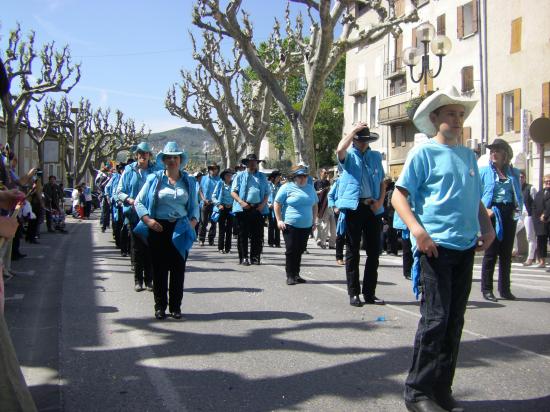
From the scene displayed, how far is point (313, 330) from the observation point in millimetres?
6129

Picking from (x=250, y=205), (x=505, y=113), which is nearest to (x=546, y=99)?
(x=505, y=113)

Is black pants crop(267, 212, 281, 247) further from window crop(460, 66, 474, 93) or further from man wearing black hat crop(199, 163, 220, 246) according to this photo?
window crop(460, 66, 474, 93)

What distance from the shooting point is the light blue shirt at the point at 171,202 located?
22.0ft

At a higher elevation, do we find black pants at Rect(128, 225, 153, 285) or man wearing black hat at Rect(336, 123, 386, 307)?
man wearing black hat at Rect(336, 123, 386, 307)

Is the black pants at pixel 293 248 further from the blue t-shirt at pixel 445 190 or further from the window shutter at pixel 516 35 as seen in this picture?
the window shutter at pixel 516 35

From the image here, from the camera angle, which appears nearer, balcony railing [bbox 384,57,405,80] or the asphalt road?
the asphalt road

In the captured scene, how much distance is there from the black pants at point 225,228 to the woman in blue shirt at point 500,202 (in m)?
6.98

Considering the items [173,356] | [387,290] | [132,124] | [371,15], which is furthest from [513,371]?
[132,124]

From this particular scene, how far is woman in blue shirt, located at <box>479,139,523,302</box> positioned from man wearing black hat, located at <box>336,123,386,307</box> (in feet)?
4.92

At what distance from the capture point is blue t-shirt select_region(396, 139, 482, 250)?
392cm

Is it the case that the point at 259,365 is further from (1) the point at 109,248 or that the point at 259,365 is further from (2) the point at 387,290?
(1) the point at 109,248

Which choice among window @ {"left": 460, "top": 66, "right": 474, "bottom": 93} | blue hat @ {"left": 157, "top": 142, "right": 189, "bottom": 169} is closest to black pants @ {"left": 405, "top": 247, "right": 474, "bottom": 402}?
blue hat @ {"left": 157, "top": 142, "right": 189, "bottom": 169}

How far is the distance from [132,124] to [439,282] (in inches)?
3157

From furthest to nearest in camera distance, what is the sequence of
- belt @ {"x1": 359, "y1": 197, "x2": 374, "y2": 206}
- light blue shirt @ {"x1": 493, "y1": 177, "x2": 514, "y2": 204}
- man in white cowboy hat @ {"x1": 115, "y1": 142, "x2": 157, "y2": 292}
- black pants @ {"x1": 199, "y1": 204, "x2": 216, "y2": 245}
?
1. black pants @ {"x1": 199, "y1": 204, "x2": 216, "y2": 245}
2. man in white cowboy hat @ {"x1": 115, "y1": 142, "x2": 157, "y2": 292}
3. light blue shirt @ {"x1": 493, "y1": 177, "x2": 514, "y2": 204}
4. belt @ {"x1": 359, "y1": 197, "x2": 374, "y2": 206}
